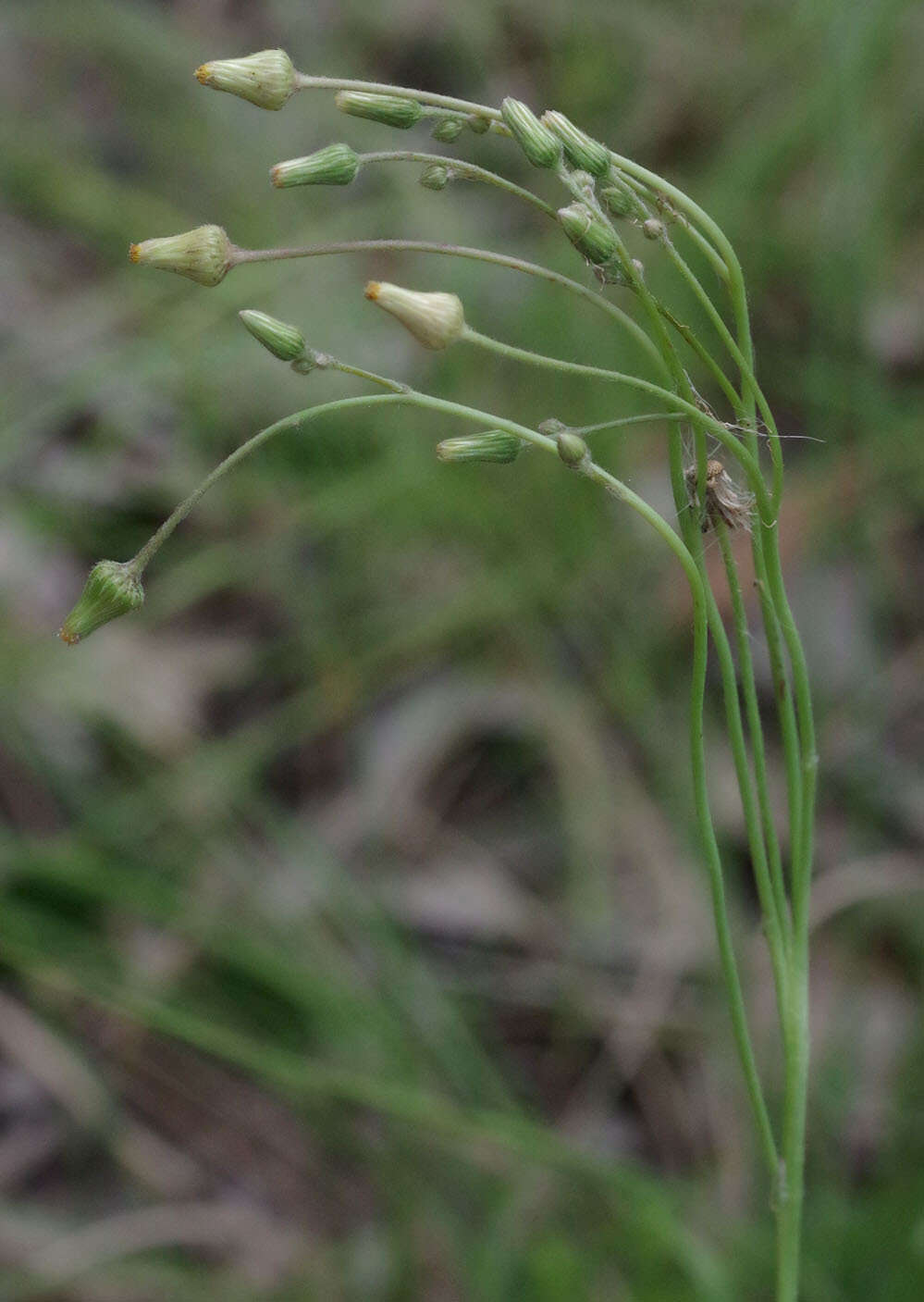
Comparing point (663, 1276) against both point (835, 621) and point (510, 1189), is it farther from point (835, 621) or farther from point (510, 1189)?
point (835, 621)

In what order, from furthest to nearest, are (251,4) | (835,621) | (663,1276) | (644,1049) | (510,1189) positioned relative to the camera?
(251,4), (835,621), (644,1049), (510,1189), (663,1276)

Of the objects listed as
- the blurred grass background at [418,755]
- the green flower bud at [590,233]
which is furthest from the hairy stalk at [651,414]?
the blurred grass background at [418,755]

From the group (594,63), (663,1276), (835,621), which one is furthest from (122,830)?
(594,63)

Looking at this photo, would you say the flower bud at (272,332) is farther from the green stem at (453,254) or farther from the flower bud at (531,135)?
the flower bud at (531,135)

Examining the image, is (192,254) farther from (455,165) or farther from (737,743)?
(737,743)

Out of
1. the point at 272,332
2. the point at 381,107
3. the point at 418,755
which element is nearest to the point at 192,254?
the point at 272,332

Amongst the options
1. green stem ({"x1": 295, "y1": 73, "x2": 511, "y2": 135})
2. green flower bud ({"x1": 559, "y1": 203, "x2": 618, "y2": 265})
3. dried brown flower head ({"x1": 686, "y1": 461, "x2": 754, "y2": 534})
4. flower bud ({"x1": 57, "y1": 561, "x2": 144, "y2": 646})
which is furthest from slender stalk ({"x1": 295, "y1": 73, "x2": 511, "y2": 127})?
flower bud ({"x1": 57, "y1": 561, "x2": 144, "y2": 646})

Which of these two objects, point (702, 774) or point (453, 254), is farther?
point (702, 774)
